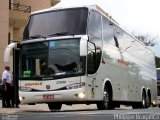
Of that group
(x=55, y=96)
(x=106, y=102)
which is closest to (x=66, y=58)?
(x=55, y=96)

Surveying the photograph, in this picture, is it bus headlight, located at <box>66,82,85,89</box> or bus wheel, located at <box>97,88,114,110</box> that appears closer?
bus headlight, located at <box>66,82,85,89</box>

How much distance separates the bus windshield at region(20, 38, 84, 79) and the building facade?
21205 mm

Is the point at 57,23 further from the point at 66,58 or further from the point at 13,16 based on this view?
the point at 13,16

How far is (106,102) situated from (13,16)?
88.1 feet

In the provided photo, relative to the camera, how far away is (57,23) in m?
15.9

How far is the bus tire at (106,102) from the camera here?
1648 cm

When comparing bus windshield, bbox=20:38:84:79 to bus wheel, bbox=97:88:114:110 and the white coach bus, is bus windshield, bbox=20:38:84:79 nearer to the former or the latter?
the white coach bus

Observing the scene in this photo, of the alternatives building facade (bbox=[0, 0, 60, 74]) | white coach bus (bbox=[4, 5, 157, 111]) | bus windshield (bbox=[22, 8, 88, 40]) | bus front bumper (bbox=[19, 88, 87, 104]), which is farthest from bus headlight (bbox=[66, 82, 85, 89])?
building facade (bbox=[0, 0, 60, 74])

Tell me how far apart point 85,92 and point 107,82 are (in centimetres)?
249

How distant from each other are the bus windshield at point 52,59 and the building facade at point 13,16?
2121 cm

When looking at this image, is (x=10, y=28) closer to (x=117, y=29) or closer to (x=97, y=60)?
(x=117, y=29)

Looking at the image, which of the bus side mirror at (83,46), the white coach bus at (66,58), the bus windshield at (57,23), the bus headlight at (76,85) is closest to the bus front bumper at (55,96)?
the white coach bus at (66,58)

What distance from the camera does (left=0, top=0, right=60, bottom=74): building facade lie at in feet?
133

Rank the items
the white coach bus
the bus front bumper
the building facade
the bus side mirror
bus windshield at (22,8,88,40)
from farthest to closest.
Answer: the building facade, bus windshield at (22,8,88,40), the white coach bus, the bus front bumper, the bus side mirror
